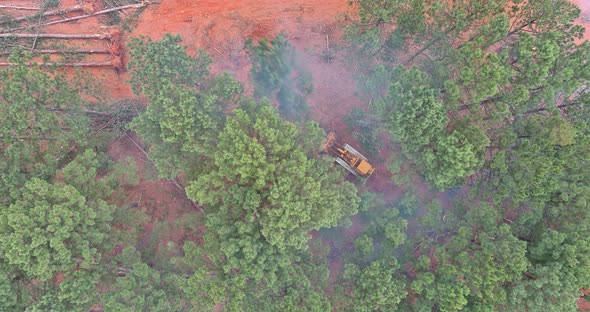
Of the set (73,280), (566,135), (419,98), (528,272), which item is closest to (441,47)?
(419,98)

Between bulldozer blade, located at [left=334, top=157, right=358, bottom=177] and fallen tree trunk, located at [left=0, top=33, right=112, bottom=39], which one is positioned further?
fallen tree trunk, located at [left=0, top=33, right=112, bottom=39]

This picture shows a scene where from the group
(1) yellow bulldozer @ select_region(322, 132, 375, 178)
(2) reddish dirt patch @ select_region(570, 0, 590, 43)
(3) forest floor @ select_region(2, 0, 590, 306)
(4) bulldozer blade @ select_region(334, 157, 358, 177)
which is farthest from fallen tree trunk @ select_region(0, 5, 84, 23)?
(2) reddish dirt patch @ select_region(570, 0, 590, 43)

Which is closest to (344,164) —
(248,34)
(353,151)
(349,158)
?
(349,158)

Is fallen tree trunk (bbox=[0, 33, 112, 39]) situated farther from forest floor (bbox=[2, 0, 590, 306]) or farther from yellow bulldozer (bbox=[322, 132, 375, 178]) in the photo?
yellow bulldozer (bbox=[322, 132, 375, 178])

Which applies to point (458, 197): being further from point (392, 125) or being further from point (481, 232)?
point (392, 125)

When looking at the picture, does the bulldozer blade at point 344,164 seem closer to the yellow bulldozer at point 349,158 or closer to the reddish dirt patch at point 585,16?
the yellow bulldozer at point 349,158
